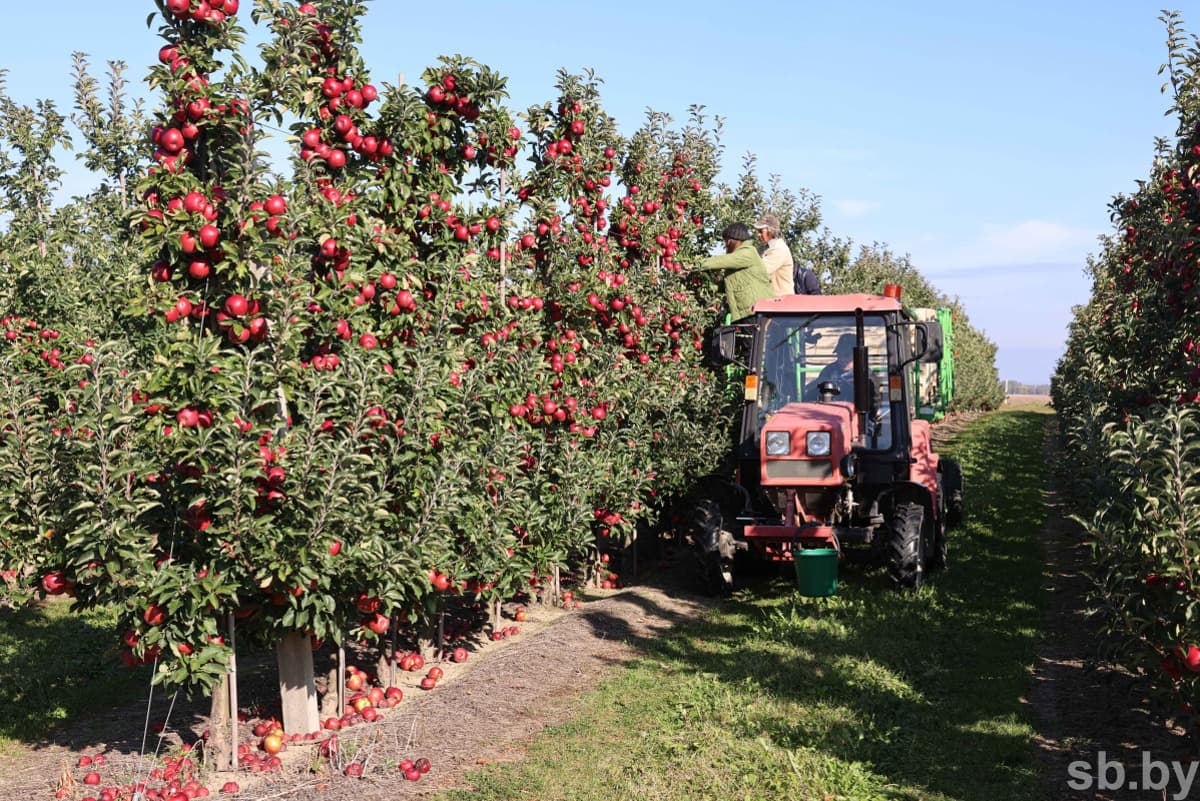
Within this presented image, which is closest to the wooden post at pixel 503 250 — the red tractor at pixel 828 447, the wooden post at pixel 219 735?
the red tractor at pixel 828 447

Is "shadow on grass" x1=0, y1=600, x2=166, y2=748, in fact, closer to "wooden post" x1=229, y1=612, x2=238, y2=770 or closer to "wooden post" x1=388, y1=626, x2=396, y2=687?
"wooden post" x1=229, y1=612, x2=238, y2=770

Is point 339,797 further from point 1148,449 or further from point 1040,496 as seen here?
point 1040,496

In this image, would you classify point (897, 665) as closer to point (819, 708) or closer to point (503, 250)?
point (819, 708)

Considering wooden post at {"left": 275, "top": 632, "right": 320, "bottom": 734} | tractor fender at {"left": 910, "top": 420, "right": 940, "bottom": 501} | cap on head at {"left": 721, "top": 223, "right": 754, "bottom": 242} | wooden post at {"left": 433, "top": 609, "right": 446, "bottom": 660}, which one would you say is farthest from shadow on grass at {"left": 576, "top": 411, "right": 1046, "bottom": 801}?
cap on head at {"left": 721, "top": 223, "right": 754, "bottom": 242}

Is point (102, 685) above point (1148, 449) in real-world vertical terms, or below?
below

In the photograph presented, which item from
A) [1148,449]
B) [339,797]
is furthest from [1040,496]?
[339,797]

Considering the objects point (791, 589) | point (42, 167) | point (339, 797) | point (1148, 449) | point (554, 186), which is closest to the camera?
point (1148, 449)

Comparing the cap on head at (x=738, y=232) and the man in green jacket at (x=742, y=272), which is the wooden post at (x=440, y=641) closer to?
the man in green jacket at (x=742, y=272)

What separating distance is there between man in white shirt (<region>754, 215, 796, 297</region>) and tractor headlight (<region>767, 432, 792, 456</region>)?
358cm

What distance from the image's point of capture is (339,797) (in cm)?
597

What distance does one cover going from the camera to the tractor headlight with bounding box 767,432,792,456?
9.44m

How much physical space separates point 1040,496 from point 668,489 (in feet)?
32.0

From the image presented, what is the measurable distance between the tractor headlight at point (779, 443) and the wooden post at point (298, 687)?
171 inches

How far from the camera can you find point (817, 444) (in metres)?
9.40
